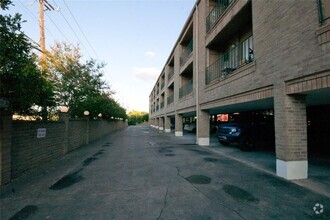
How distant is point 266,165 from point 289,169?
1844mm

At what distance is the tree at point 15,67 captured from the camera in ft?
14.2

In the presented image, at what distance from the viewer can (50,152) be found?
8273 millimetres

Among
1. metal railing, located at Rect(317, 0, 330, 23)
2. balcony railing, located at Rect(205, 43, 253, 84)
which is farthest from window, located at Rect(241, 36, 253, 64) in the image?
metal railing, located at Rect(317, 0, 330, 23)

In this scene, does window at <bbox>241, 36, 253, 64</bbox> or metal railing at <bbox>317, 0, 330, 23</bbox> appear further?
window at <bbox>241, 36, 253, 64</bbox>

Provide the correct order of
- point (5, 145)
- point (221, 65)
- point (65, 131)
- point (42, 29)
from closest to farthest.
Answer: point (5, 145), point (65, 131), point (221, 65), point (42, 29)

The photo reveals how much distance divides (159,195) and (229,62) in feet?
Result: 29.3

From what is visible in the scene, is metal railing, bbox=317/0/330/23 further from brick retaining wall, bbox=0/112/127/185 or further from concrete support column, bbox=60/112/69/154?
concrete support column, bbox=60/112/69/154

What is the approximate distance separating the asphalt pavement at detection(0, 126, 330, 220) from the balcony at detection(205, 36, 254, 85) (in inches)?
202

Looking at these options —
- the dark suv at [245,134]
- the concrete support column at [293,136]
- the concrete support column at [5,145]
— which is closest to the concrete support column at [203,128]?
the dark suv at [245,134]

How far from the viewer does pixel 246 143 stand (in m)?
10.3

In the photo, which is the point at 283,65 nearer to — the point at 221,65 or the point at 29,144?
the point at 221,65

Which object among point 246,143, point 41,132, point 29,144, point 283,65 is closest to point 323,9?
point 283,65

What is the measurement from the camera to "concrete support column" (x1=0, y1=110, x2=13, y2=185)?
5070mm

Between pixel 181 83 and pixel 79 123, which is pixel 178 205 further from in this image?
pixel 181 83
